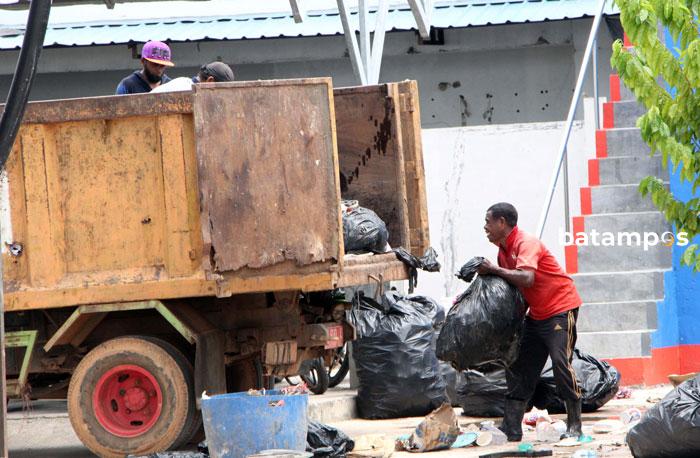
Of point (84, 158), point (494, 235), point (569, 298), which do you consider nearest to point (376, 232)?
point (494, 235)

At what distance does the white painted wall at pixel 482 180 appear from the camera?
13500 millimetres

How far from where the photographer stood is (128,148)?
24.0 feet

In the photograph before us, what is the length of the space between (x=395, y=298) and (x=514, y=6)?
5.79 meters

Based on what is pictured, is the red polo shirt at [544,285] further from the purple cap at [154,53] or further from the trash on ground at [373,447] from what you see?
the purple cap at [154,53]

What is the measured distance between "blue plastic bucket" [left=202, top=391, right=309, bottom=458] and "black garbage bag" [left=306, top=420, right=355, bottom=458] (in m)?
0.47

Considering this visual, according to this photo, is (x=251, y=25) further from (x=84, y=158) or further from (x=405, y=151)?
(x=84, y=158)

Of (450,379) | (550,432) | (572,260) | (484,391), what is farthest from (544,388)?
(572,260)

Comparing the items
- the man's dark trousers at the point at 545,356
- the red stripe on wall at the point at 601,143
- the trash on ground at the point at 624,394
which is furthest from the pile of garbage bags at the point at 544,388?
the red stripe on wall at the point at 601,143

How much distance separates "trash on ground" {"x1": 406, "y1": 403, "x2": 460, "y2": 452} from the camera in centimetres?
778

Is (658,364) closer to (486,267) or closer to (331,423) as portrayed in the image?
(331,423)

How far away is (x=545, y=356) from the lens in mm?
8242

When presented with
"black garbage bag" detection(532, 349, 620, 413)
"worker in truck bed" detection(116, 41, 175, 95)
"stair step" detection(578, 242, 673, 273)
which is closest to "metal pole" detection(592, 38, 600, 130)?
"stair step" detection(578, 242, 673, 273)

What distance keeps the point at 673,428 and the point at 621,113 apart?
630 centimetres

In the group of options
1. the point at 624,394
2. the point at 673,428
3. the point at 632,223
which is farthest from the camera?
the point at 632,223
